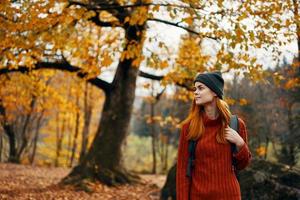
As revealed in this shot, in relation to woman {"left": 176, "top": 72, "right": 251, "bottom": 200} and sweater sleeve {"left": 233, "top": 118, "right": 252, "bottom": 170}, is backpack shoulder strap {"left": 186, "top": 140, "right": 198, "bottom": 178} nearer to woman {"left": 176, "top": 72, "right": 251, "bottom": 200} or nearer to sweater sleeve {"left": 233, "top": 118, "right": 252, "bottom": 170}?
woman {"left": 176, "top": 72, "right": 251, "bottom": 200}

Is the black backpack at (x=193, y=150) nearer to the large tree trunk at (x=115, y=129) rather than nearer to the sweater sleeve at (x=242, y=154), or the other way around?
the sweater sleeve at (x=242, y=154)

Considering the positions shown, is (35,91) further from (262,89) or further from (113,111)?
(262,89)

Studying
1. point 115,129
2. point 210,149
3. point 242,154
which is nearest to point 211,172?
point 210,149

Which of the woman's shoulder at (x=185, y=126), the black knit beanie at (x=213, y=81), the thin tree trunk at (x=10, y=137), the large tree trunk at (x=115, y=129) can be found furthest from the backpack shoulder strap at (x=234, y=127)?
the thin tree trunk at (x=10, y=137)

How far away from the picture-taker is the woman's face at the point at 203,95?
404cm

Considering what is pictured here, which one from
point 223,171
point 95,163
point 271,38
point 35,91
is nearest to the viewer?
point 223,171

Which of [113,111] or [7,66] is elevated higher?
[7,66]

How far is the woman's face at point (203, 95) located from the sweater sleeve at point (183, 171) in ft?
0.92

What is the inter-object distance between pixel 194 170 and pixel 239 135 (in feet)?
1.84

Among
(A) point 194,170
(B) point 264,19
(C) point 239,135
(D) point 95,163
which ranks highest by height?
(B) point 264,19

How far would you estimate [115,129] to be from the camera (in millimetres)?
13391

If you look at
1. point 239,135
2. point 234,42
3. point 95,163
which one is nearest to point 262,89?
point 95,163

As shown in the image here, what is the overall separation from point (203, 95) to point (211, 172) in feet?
2.47

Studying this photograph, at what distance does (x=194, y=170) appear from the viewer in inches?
155
